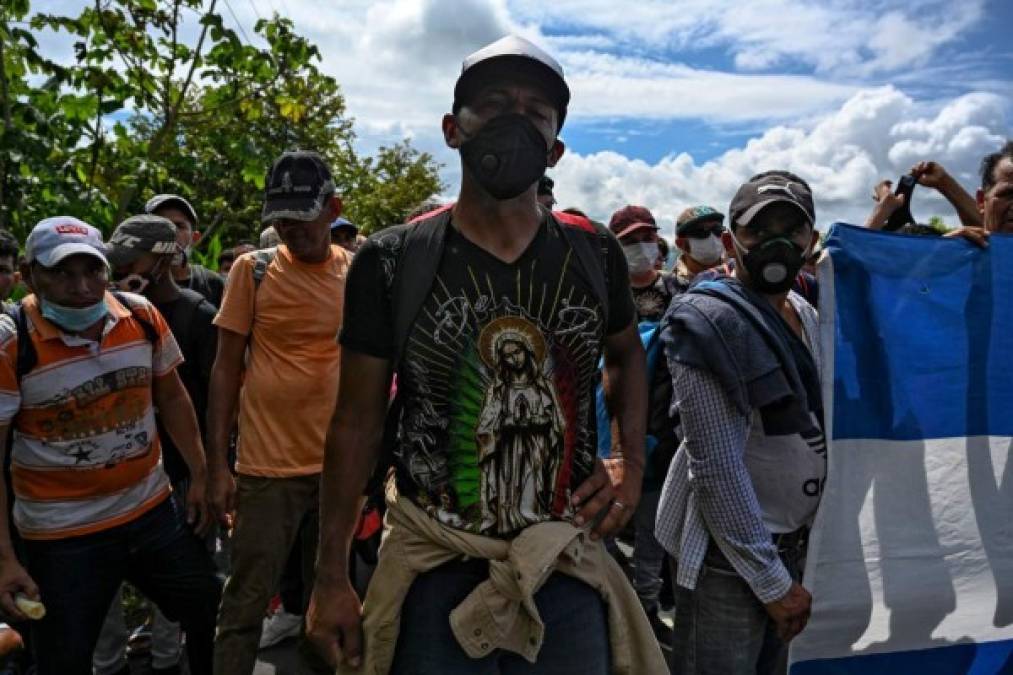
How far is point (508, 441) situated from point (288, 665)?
2933mm

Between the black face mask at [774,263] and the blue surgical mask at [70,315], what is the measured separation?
2.20 meters

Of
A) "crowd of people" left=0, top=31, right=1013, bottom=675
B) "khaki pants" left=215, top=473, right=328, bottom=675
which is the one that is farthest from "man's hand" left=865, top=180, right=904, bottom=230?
"khaki pants" left=215, top=473, right=328, bottom=675

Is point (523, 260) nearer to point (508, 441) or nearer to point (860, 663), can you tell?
point (508, 441)

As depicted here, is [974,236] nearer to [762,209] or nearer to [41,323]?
[762,209]

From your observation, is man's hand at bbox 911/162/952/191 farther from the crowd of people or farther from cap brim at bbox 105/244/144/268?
cap brim at bbox 105/244/144/268

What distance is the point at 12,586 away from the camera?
2.63 meters

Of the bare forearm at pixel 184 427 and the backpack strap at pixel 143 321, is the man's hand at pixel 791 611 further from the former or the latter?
the backpack strap at pixel 143 321

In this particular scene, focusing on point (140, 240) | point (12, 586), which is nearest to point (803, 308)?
point (12, 586)

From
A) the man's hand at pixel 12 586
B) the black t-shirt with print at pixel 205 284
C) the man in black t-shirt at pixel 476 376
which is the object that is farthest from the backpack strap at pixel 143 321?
the man in black t-shirt at pixel 476 376

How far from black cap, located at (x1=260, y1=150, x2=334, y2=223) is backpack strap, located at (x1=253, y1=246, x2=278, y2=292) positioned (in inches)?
6.6

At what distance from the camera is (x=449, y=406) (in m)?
1.74

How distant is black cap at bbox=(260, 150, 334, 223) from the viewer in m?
3.27

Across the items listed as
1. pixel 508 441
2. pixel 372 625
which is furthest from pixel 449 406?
pixel 372 625

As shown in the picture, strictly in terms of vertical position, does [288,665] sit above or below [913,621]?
below
